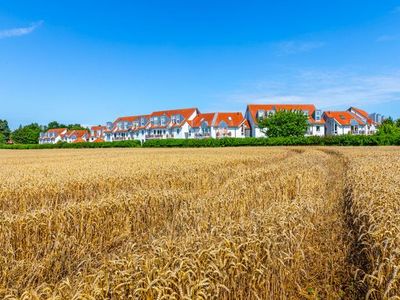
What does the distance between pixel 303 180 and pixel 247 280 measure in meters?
9.46

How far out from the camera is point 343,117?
11044cm

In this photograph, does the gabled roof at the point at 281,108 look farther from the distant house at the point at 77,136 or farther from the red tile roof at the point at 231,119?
the distant house at the point at 77,136

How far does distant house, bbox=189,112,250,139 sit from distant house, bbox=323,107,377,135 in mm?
27818

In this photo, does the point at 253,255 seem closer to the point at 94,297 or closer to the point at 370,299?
the point at 370,299

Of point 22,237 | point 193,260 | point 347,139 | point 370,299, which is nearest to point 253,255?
point 193,260

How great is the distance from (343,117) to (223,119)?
4130 centimetres

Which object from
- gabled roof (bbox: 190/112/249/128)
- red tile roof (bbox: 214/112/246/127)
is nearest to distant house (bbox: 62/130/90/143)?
gabled roof (bbox: 190/112/249/128)

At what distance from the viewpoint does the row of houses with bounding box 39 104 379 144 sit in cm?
10969

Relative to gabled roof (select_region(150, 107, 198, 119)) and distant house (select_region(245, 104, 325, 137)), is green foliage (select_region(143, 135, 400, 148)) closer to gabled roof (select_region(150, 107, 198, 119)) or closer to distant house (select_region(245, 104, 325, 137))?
distant house (select_region(245, 104, 325, 137))

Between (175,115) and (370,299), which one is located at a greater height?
(175,115)

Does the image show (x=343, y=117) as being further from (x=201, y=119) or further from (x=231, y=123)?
(x=201, y=119)

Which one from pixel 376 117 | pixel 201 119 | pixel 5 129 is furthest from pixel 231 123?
pixel 5 129

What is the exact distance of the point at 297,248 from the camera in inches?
225

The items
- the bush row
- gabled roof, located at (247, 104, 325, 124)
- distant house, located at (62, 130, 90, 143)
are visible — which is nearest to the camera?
the bush row
